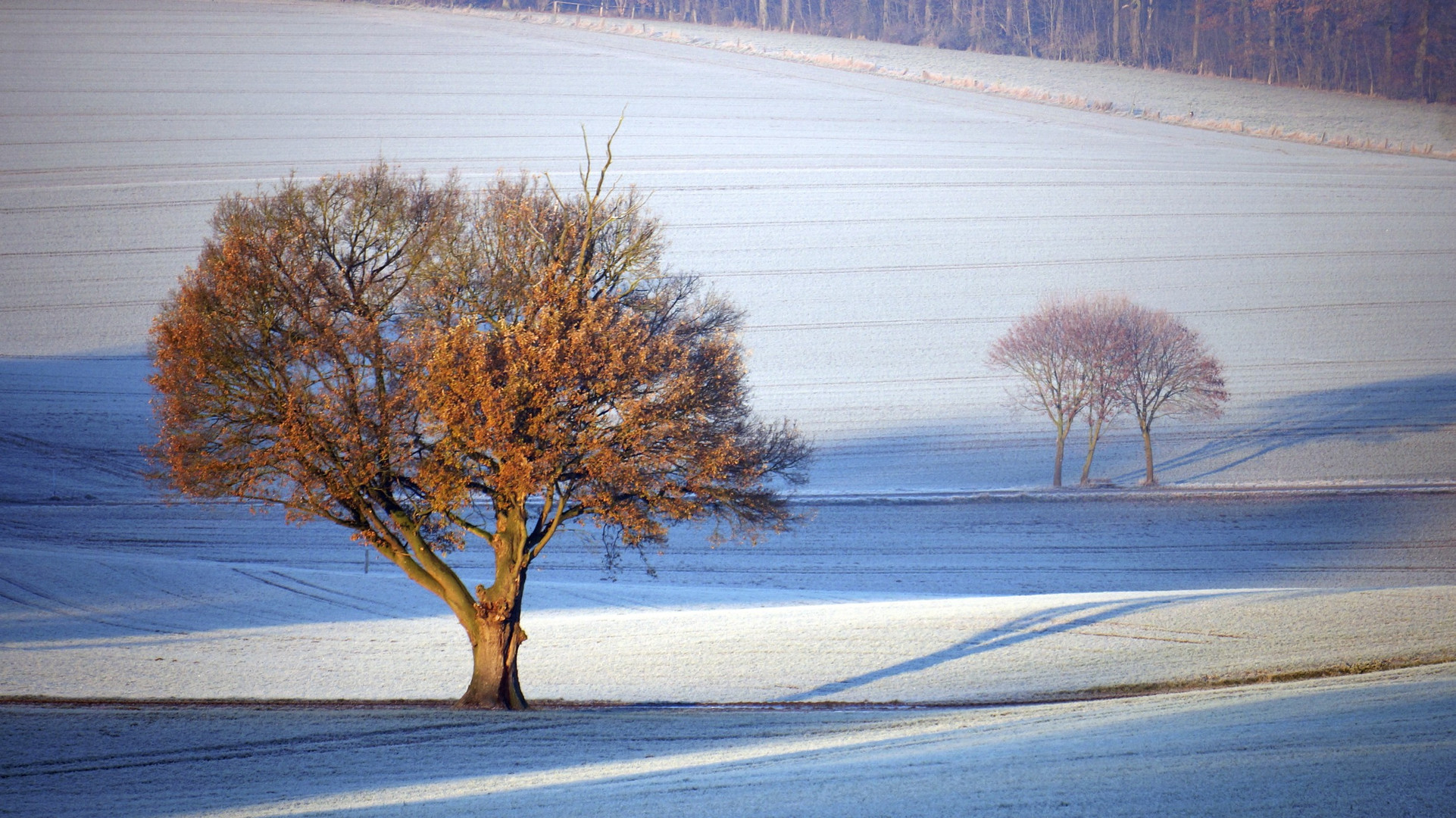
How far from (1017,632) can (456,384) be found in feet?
41.6

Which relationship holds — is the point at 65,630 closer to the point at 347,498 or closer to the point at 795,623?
the point at 347,498

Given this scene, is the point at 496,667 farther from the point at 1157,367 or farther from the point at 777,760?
the point at 1157,367

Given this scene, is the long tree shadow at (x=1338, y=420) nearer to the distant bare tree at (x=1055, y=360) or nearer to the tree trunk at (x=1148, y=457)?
the tree trunk at (x=1148, y=457)

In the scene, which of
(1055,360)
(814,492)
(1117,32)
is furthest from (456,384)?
(1117,32)

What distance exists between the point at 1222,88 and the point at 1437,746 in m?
72.3

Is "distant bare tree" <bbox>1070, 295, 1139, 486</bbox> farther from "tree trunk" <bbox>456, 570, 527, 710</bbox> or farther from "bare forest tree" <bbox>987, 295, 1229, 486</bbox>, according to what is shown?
"tree trunk" <bbox>456, 570, 527, 710</bbox>

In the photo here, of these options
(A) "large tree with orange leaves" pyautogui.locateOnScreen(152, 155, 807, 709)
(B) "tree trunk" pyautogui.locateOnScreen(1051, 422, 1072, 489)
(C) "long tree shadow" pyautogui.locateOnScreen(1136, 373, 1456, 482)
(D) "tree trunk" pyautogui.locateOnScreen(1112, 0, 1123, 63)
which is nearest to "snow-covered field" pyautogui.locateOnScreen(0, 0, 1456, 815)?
(C) "long tree shadow" pyautogui.locateOnScreen(1136, 373, 1456, 482)

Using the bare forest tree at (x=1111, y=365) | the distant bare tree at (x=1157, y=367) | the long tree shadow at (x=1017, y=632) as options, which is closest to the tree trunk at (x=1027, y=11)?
the bare forest tree at (x=1111, y=365)

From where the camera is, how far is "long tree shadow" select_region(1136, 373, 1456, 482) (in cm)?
3878

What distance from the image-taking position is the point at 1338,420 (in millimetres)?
40938

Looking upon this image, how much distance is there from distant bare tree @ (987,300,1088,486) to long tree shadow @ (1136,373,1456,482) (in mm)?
3392

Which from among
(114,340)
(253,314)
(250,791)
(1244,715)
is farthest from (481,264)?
(114,340)

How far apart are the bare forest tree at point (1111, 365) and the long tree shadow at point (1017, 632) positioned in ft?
49.6

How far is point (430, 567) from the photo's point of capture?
52.3ft
